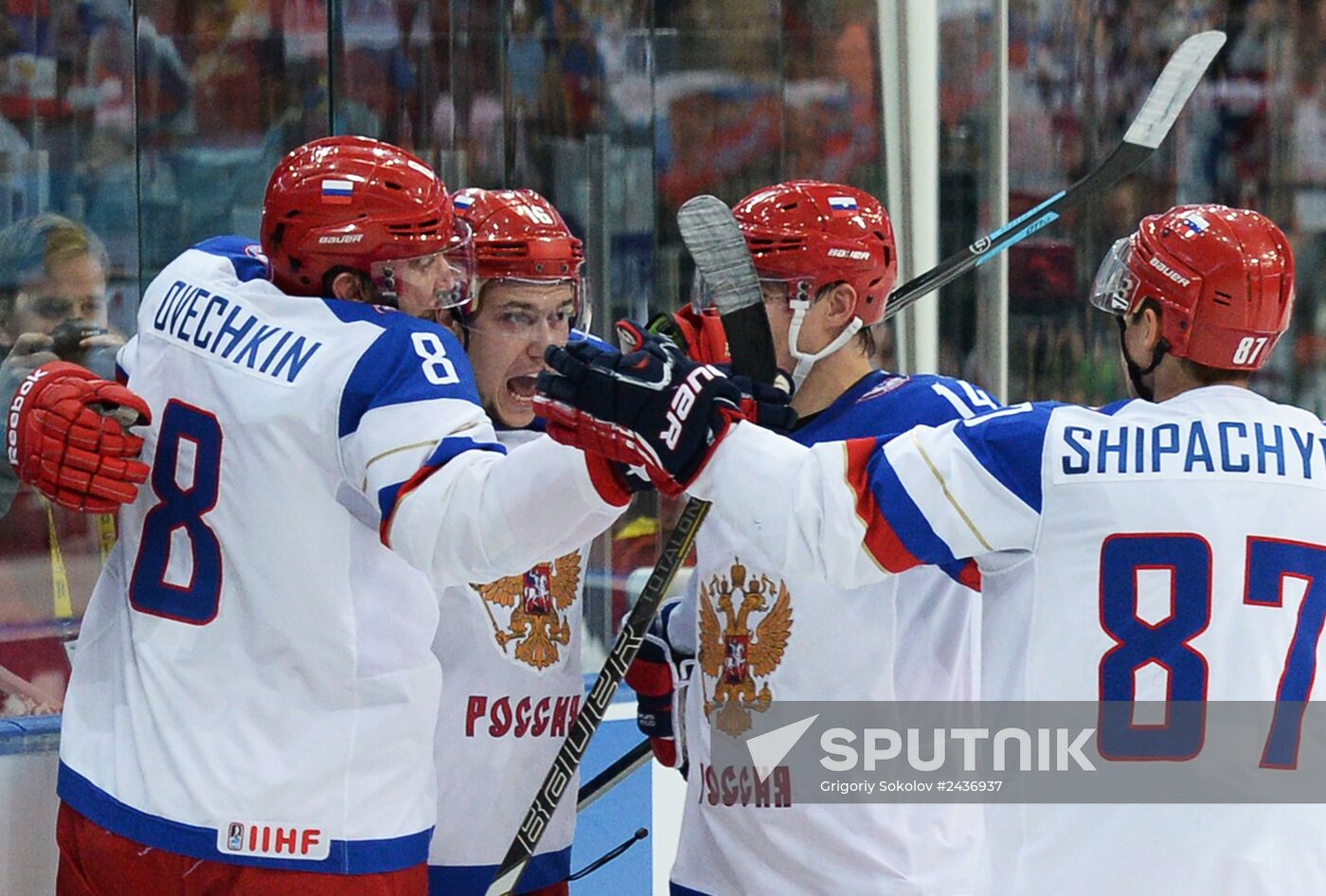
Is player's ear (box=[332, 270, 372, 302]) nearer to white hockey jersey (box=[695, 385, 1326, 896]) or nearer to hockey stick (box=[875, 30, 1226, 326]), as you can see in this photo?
white hockey jersey (box=[695, 385, 1326, 896])

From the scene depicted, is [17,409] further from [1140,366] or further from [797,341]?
[1140,366]

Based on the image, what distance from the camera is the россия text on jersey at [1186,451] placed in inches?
70.2

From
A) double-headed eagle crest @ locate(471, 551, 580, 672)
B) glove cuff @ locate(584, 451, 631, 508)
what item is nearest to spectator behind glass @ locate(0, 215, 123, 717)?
double-headed eagle crest @ locate(471, 551, 580, 672)

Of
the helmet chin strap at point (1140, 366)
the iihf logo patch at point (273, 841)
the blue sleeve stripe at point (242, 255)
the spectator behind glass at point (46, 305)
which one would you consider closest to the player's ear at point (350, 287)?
the blue sleeve stripe at point (242, 255)

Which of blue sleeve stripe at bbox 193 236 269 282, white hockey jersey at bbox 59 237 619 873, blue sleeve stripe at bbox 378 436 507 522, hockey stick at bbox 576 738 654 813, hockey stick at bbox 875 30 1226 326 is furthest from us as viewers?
hockey stick at bbox 576 738 654 813

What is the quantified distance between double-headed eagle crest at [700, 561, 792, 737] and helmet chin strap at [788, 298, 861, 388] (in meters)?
0.25

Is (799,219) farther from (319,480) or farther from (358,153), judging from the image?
(319,480)

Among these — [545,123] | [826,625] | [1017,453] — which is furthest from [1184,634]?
[545,123]

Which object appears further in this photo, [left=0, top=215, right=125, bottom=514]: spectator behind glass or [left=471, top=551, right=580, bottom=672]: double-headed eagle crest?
[left=0, top=215, right=125, bottom=514]: spectator behind glass

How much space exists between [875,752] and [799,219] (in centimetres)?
67

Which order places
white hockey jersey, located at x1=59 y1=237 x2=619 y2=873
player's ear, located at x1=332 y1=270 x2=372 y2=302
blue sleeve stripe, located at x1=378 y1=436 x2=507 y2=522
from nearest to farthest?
1. blue sleeve stripe, located at x1=378 y1=436 x2=507 y2=522
2. white hockey jersey, located at x1=59 y1=237 x2=619 y2=873
3. player's ear, located at x1=332 y1=270 x2=372 y2=302

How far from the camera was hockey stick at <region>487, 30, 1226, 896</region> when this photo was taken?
2.06 meters

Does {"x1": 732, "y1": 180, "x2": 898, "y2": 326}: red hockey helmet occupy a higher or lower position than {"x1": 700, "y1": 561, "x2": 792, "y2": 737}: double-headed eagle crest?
higher

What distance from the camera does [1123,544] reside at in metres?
1.78
